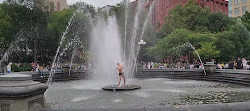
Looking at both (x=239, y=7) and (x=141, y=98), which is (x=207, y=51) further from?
(x=239, y=7)

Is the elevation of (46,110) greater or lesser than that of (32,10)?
lesser

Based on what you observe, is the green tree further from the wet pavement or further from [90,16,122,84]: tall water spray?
the wet pavement

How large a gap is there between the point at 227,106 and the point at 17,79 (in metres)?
4.32

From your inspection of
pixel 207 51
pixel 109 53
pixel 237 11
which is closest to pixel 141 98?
pixel 109 53

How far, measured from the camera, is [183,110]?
15.9 feet

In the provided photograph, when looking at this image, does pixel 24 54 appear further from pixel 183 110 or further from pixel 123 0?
pixel 183 110

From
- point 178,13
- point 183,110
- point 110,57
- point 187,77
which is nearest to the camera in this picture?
point 183,110

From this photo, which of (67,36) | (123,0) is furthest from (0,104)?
(123,0)

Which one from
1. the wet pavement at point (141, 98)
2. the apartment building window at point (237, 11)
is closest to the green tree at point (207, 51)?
the wet pavement at point (141, 98)

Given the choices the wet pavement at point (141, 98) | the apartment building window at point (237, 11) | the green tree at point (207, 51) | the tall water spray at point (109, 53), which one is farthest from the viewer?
the apartment building window at point (237, 11)

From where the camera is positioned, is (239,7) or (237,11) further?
(237,11)

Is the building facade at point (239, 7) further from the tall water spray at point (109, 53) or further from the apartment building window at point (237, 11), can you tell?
the tall water spray at point (109, 53)

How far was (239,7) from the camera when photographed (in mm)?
84000

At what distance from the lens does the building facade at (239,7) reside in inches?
3223
